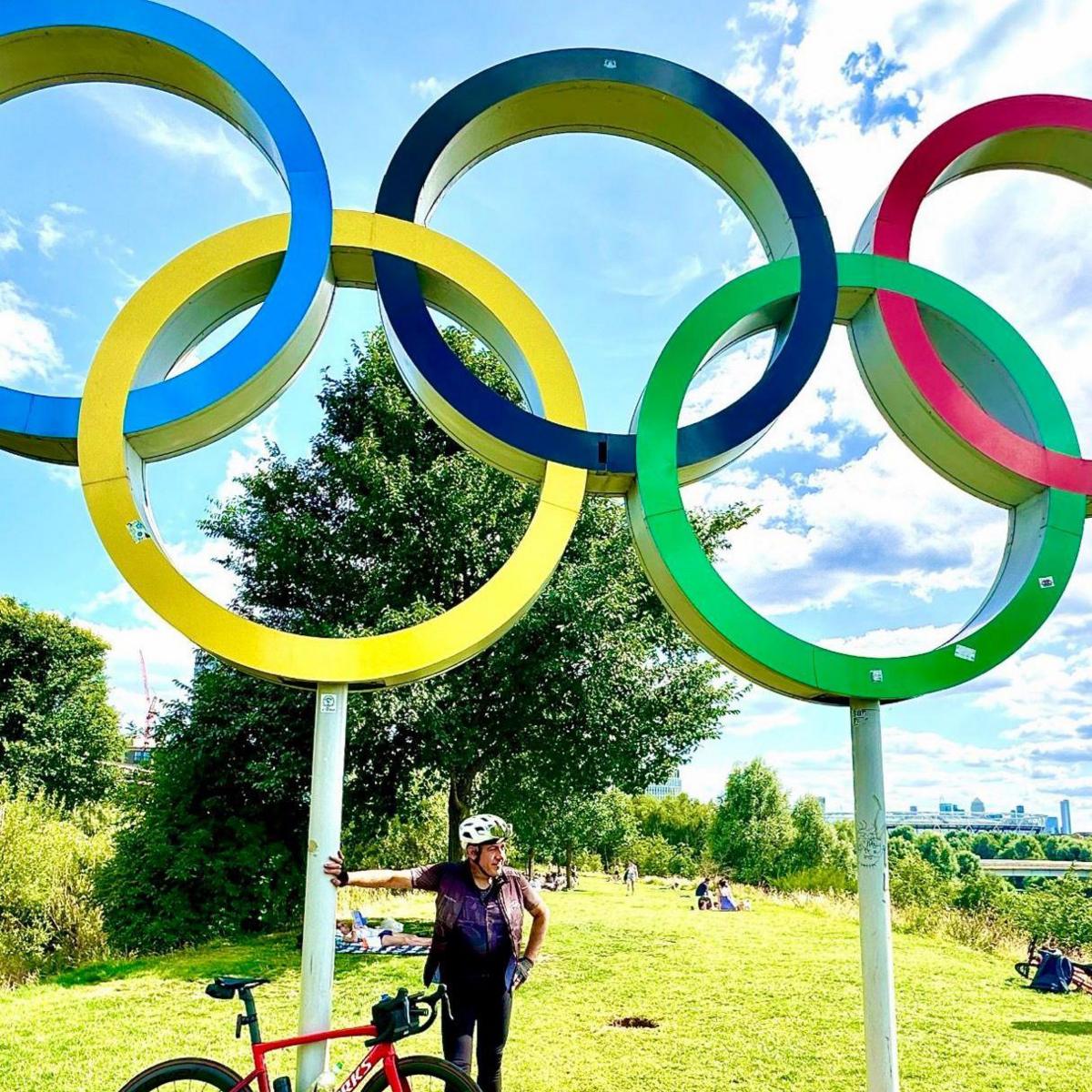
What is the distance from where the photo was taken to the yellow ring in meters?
4.79

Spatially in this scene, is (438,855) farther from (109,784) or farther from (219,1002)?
(109,784)

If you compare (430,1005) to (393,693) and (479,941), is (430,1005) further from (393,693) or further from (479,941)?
(393,693)

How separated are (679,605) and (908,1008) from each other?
5993mm

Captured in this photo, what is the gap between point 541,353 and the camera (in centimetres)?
547

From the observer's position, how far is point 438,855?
16.8 meters

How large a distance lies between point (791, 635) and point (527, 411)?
2055 millimetres

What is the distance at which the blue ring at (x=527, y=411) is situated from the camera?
536cm

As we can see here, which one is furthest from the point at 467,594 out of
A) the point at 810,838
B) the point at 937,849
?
the point at 937,849

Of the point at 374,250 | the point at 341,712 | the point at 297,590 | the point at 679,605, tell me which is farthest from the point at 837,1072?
the point at 297,590

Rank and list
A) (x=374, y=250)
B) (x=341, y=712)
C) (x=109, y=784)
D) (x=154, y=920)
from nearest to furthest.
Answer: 1. (x=341, y=712)
2. (x=374, y=250)
3. (x=154, y=920)
4. (x=109, y=784)

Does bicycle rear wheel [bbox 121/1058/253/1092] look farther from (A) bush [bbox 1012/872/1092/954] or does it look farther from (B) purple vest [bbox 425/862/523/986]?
(A) bush [bbox 1012/872/1092/954]

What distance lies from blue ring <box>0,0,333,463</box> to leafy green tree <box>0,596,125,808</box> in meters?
16.7

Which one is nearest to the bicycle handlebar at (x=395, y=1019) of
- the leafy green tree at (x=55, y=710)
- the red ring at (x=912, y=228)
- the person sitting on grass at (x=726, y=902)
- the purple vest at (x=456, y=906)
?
the purple vest at (x=456, y=906)

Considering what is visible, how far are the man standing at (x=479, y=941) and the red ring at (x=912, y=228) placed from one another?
370cm
